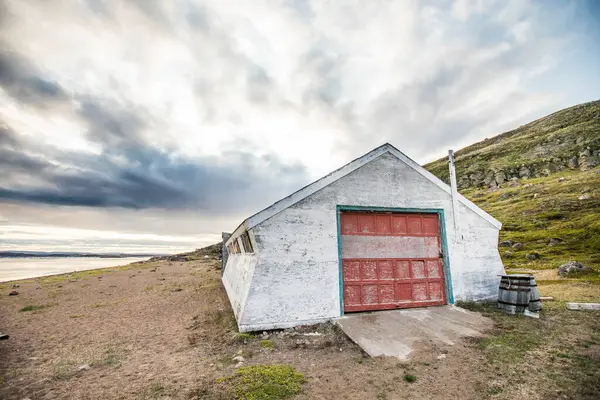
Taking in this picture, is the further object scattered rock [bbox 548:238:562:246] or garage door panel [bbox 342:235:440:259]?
scattered rock [bbox 548:238:562:246]

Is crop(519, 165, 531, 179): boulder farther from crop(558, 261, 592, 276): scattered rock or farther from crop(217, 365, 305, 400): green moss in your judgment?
crop(217, 365, 305, 400): green moss

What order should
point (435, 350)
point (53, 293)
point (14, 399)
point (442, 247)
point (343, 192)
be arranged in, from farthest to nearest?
point (53, 293) < point (442, 247) < point (343, 192) < point (435, 350) < point (14, 399)

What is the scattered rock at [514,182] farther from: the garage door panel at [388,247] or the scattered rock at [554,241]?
the garage door panel at [388,247]

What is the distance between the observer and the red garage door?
→ 28.9 ft

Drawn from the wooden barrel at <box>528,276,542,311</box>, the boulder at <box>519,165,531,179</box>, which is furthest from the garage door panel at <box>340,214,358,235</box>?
the boulder at <box>519,165,531,179</box>

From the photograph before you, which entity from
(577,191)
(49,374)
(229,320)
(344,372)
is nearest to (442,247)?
(344,372)

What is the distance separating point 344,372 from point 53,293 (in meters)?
19.1

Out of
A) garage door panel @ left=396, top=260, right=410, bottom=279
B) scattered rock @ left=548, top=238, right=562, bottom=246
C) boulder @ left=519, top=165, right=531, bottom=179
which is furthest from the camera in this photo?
boulder @ left=519, top=165, right=531, bottom=179

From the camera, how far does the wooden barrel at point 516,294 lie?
8539 millimetres

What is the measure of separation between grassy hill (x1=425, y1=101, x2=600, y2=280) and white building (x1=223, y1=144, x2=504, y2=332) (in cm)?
1161

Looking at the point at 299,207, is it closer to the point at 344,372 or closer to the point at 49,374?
the point at 344,372

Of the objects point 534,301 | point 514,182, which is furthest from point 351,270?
point 514,182

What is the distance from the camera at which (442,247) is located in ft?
32.1

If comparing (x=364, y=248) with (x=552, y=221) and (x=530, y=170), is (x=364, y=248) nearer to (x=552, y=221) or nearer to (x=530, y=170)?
(x=552, y=221)
